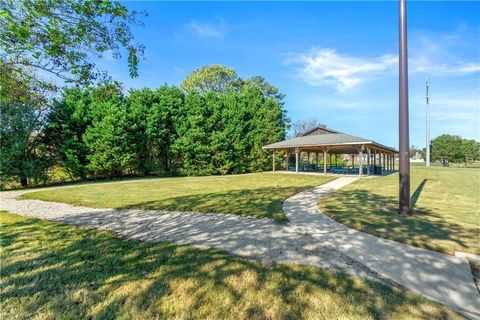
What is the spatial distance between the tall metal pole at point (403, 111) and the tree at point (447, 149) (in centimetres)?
5983

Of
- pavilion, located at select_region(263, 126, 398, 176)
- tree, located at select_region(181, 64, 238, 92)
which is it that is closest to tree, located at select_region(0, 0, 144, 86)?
pavilion, located at select_region(263, 126, 398, 176)

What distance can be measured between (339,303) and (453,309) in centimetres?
110

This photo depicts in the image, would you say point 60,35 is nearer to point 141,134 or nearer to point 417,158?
point 141,134

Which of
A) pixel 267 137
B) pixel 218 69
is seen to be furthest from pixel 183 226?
pixel 218 69

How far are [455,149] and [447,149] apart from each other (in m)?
1.38

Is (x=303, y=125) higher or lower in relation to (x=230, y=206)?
higher

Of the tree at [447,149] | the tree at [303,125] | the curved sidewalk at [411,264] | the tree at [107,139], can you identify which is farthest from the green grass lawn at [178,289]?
the tree at [447,149]

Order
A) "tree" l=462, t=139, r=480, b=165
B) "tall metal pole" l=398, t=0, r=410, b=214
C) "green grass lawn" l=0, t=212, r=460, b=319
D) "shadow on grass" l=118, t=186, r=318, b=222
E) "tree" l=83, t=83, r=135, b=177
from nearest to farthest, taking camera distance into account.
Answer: "green grass lawn" l=0, t=212, r=460, b=319, "tall metal pole" l=398, t=0, r=410, b=214, "shadow on grass" l=118, t=186, r=318, b=222, "tree" l=83, t=83, r=135, b=177, "tree" l=462, t=139, r=480, b=165

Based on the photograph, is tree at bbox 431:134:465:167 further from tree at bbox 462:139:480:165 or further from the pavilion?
the pavilion

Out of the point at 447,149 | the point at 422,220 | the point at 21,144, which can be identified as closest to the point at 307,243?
the point at 422,220

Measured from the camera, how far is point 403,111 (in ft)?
19.9

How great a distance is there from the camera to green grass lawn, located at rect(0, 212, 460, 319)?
223 centimetres

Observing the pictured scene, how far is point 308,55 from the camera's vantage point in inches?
460

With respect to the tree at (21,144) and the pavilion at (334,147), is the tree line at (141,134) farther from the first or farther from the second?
the pavilion at (334,147)
